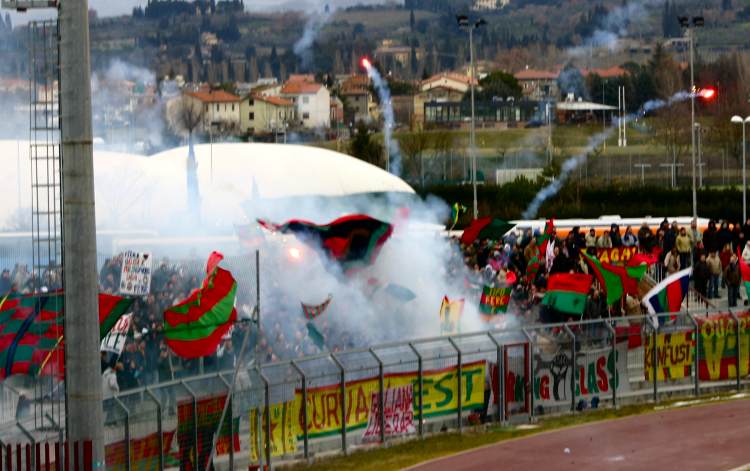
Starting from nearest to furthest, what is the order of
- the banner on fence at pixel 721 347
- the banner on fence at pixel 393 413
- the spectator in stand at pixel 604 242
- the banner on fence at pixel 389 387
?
1. the banner on fence at pixel 389 387
2. the banner on fence at pixel 393 413
3. the banner on fence at pixel 721 347
4. the spectator in stand at pixel 604 242

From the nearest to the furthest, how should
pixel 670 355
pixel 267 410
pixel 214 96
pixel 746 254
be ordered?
pixel 267 410
pixel 670 355
pixel 746 254
pixel 214 96

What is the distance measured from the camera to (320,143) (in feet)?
324

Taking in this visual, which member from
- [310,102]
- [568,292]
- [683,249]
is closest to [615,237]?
[683,249]

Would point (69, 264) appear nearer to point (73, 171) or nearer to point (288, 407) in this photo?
point (73, 171)

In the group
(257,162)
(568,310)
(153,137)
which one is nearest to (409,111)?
(153,137)

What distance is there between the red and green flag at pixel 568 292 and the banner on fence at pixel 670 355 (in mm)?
1724

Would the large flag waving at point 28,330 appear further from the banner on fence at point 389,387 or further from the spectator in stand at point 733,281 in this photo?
the spectator in stand at point 733,281

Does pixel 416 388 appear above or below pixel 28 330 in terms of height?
below

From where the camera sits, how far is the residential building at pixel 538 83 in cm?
14662

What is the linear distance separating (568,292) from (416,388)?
6.01 m

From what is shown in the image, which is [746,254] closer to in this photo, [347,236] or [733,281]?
[733,281]

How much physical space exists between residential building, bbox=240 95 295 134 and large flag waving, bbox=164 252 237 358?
231ft

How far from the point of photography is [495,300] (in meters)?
28.3

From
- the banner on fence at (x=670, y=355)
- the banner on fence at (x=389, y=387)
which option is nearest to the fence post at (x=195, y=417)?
the banner on fence at (x=389, y=387)
